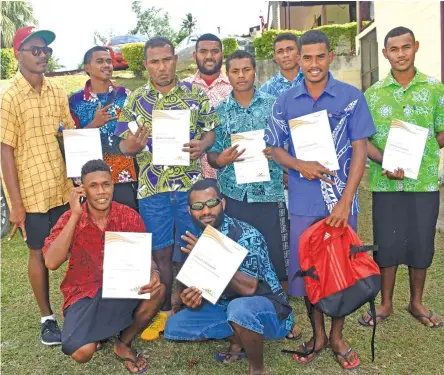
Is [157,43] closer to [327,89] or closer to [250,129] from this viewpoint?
[250,129]

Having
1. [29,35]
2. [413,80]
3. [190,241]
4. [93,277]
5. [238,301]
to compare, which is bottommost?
[238,301]

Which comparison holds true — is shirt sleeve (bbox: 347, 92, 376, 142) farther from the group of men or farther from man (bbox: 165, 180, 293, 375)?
man (bbox: 165, 180, 293, 375)

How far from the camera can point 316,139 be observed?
3014mm

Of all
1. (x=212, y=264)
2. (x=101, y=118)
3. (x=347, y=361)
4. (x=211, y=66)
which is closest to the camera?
(x=212, y=264)

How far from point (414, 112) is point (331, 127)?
2.57 feet

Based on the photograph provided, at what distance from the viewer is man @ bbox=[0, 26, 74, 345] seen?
3.47m

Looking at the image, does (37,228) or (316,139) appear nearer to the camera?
(316,139)

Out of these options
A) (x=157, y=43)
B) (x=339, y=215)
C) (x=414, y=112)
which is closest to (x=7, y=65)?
(x=157, y=43)

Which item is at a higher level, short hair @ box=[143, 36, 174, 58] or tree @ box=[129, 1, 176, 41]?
tree @ box=[129, 1, 176, 41]

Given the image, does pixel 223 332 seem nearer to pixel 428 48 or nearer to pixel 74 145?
pixel 74 145

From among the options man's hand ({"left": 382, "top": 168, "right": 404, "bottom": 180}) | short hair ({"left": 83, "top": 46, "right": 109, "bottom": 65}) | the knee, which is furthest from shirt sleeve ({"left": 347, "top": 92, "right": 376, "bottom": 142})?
short hair ({"left": 83, "top": 46, "right": 109, "bottom": 65})

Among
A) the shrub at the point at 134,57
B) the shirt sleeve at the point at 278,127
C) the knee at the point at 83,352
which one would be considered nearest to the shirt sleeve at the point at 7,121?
the knee at the point at 83,352

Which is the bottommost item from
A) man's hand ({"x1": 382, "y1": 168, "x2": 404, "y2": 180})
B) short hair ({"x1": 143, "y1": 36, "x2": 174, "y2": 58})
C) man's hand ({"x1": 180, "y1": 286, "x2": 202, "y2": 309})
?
man's hand ({"x1": 180, "y1": 286, "x2": 202, "y2": 309})

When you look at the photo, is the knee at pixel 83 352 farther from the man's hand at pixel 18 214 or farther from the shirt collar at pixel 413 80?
the shirt collar at pixel 413 80
